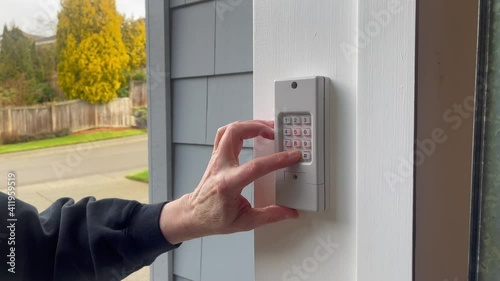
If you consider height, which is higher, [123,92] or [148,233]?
[123,92]

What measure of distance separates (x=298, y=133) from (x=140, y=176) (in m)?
1.04

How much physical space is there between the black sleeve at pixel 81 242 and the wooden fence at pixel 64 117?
404 millimetres

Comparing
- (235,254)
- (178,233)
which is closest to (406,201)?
(178,233)

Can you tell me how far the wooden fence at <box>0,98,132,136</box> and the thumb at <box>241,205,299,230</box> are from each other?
819 millimetres

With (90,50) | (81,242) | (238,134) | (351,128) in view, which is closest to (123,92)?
(90,50)

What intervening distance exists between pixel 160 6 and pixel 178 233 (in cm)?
87

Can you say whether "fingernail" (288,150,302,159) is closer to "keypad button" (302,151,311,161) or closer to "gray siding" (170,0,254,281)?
"keypad button" (302,151,311,161)

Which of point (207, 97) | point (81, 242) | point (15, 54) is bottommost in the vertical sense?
point (81, 242)

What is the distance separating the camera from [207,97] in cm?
121

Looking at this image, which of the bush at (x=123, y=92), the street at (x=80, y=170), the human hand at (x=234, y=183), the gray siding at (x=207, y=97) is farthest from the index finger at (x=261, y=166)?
the bush at (x=123, y=92)

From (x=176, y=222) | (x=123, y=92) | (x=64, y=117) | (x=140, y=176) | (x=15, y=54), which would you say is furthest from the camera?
(x=140, y=176)

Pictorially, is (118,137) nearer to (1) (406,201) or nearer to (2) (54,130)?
(2) (54,130)

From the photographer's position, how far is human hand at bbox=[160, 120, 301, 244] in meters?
0.49

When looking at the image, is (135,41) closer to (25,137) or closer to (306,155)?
(25,137)
